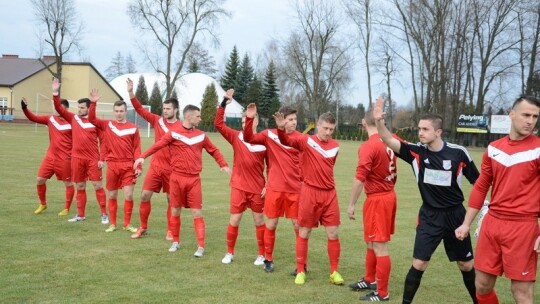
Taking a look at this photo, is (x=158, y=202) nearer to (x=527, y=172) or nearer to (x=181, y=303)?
(x=181, y=303)

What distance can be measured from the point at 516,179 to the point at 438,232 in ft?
3.99

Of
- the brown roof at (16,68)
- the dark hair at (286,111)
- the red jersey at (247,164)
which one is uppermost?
the brown roof at (16,68)

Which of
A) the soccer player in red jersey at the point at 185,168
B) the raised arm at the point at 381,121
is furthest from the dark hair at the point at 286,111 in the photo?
the raised arm at the point at 381,121

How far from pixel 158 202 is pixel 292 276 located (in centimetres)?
695

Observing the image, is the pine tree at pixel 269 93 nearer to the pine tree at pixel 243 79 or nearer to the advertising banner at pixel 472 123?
the pine tree at pixel 243 79

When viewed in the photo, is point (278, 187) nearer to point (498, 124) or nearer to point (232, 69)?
point (498, 124)

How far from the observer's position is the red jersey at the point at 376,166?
21.3 feet

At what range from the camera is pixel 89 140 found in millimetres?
10828

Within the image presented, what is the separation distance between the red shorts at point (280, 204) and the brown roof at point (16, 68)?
6400cm

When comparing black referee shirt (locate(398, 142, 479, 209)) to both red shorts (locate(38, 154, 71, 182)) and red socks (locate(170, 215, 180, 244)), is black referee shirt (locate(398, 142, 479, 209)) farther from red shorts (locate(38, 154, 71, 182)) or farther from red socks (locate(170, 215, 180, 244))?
red shorts (locate(38, 154, 71, 182))

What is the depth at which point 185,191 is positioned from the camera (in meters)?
8.64

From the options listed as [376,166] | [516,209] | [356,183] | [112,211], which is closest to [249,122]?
[356,183]

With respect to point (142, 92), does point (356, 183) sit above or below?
below

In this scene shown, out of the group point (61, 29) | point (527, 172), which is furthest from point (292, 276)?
point (61, 29)
